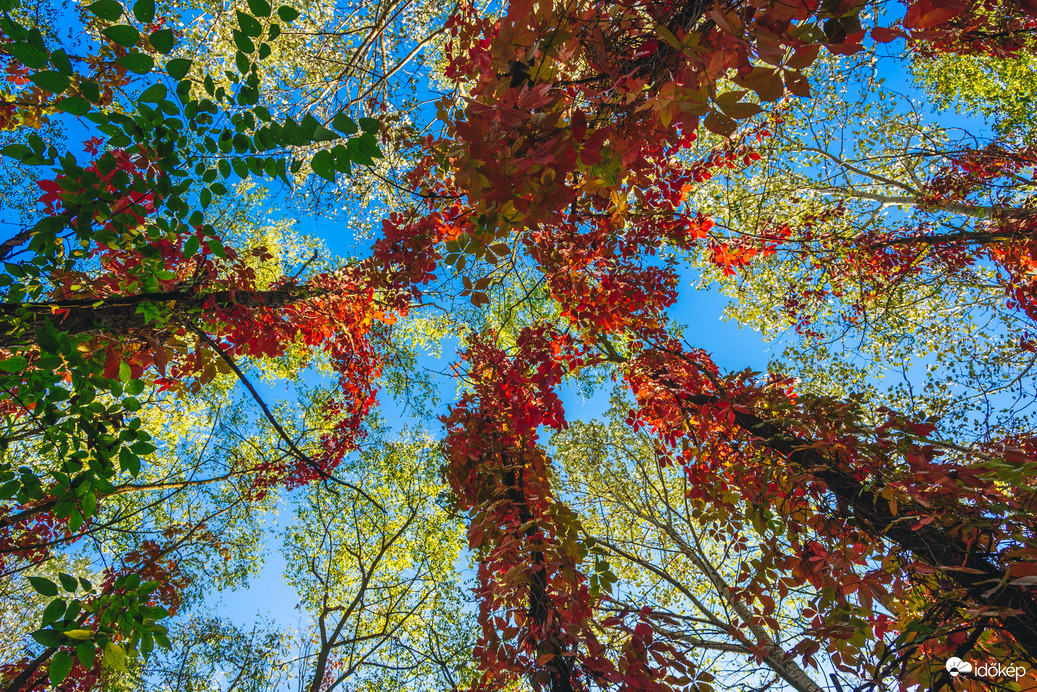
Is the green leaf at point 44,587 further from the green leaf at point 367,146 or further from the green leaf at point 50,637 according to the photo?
the green leaf at point 367,146

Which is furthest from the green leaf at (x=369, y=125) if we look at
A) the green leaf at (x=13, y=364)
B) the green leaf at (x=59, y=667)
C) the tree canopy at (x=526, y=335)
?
the green leaf at (x=59, y=667)

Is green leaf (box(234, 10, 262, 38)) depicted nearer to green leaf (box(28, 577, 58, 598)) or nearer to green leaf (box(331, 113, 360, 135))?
green leaf (box(331, 113, 360, 135))

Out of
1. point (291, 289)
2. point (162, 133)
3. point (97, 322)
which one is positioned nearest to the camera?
point (162, 133)

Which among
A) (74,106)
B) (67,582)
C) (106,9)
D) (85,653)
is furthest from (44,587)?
(106,9)

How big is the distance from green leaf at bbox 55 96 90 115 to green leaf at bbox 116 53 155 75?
205mm

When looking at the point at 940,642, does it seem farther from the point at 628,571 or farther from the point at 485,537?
the point at 628,571

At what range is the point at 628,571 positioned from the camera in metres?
8.80

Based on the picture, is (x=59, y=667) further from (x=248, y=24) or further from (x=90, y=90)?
(x=248, y=24)

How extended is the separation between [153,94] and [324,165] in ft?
2.91

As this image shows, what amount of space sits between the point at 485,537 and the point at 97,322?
333 cm

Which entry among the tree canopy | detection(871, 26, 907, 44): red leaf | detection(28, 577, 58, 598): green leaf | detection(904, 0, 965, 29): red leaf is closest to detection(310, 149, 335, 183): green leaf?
the tree canopy

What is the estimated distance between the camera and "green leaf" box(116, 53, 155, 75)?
55.3 inches

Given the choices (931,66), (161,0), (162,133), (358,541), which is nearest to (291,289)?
(162,133)

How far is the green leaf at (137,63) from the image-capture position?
140cm
